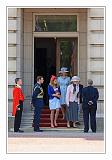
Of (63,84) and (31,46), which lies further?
(31,46)

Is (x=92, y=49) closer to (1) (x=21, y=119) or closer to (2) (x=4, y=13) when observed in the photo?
(1) (x=21, y=119)

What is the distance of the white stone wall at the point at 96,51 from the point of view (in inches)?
665

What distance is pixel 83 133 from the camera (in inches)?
639

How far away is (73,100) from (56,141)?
297cm

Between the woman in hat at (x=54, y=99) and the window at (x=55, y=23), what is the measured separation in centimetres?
222

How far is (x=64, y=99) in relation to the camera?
1753cm

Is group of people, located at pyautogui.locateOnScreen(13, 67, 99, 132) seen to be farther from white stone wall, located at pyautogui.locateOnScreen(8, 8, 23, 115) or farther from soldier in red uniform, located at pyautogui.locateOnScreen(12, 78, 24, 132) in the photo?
white stone wall, located at pyautogui.locateOnScreen(8, 8, 23, 115)

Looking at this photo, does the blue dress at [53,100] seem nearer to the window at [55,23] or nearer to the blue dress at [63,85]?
the blue dress at [63,85]

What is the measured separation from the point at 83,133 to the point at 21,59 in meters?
3.59

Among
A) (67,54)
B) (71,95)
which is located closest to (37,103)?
(71,95)

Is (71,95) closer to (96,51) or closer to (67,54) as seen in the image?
(96,51)

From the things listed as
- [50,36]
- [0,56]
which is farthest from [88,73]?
[0,56]

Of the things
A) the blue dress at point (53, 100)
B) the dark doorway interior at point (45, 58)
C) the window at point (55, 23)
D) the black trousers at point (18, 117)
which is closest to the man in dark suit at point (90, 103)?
the blue dress at point (53, 100)

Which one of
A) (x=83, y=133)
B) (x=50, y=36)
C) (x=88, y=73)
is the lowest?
(x=83, y=133)
